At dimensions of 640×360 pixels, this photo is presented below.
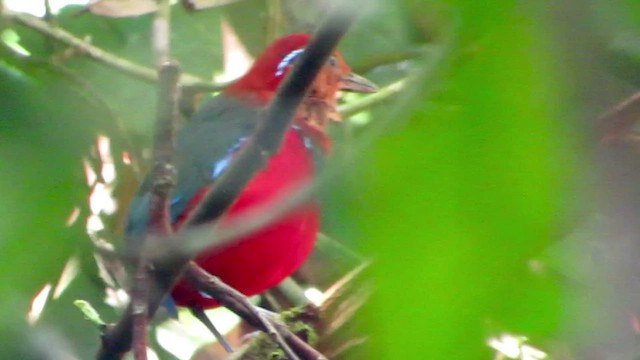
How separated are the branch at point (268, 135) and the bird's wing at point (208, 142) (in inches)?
40.9

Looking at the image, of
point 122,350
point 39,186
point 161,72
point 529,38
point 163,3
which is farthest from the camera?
point 122,350

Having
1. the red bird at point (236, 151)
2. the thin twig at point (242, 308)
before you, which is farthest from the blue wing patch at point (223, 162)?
the thin twig at point (242, 308)

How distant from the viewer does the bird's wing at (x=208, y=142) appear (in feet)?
6.29

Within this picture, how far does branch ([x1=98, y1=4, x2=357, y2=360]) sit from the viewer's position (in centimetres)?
28

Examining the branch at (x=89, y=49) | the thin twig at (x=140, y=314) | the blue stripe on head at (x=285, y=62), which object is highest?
the blue stripe on head at (x=285, y=62)

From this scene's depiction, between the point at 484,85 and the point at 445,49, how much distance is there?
0.7 inches

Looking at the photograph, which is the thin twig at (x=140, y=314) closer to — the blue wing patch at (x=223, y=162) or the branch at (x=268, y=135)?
the branch at (x=268, y=135)

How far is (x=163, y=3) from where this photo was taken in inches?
28.7

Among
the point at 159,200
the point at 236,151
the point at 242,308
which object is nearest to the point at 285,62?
the point at 236,151

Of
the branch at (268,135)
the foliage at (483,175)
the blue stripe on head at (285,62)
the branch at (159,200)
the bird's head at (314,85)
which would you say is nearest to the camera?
the foliage at (483,175)

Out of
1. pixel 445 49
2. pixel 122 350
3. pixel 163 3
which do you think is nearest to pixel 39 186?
pixel 445 49

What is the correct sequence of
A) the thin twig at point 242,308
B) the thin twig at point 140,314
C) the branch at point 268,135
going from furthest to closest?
the thin twig at point 242,308
the thin twig at point 140,314
the branch at point 268,135

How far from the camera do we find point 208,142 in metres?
2.12

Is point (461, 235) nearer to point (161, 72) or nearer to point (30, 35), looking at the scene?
point (161, 72)
